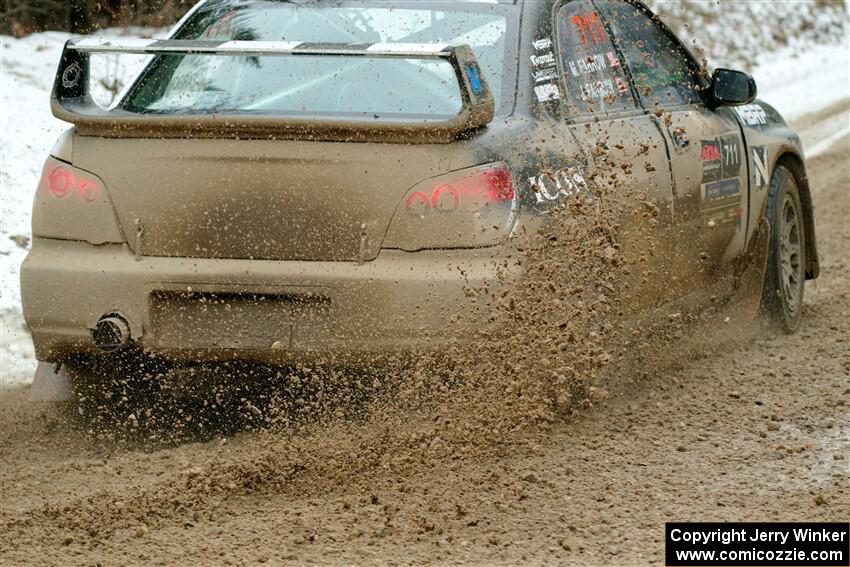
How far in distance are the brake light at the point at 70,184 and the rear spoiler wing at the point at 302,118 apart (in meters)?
0.18

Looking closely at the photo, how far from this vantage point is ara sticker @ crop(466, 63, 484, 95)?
15.3 feet

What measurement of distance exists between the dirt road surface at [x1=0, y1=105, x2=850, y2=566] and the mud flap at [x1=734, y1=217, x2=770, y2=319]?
0.96m

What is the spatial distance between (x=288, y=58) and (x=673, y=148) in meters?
1.66

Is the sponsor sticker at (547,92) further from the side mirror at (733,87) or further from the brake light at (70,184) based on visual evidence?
the brake light at (70,184)

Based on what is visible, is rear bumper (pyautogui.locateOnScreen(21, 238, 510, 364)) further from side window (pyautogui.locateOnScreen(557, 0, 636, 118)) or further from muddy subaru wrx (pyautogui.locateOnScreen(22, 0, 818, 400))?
side window (pyautogui.locateOnScreen(557, 0, 636, 118))

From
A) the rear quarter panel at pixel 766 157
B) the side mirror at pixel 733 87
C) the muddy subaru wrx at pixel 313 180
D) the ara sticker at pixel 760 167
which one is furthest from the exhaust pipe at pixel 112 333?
the ara sticker at pixel 760 167

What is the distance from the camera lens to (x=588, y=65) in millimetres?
5730

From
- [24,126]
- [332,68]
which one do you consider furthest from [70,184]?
[24,126]

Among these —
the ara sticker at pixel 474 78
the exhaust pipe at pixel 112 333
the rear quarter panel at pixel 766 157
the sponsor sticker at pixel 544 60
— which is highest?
the ara sticker at pixel 474 78

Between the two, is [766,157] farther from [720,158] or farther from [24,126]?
[24,126]

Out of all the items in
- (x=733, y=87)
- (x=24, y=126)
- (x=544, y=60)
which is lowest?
(x=24, y=126)

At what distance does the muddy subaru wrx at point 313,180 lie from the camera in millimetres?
4719

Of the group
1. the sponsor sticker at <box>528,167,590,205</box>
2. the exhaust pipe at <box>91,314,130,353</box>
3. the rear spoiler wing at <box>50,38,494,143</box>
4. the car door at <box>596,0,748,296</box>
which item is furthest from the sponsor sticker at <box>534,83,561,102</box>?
the exhaust pipe at <box>91,314,130,353</box>

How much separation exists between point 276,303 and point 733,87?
2.58 metres
